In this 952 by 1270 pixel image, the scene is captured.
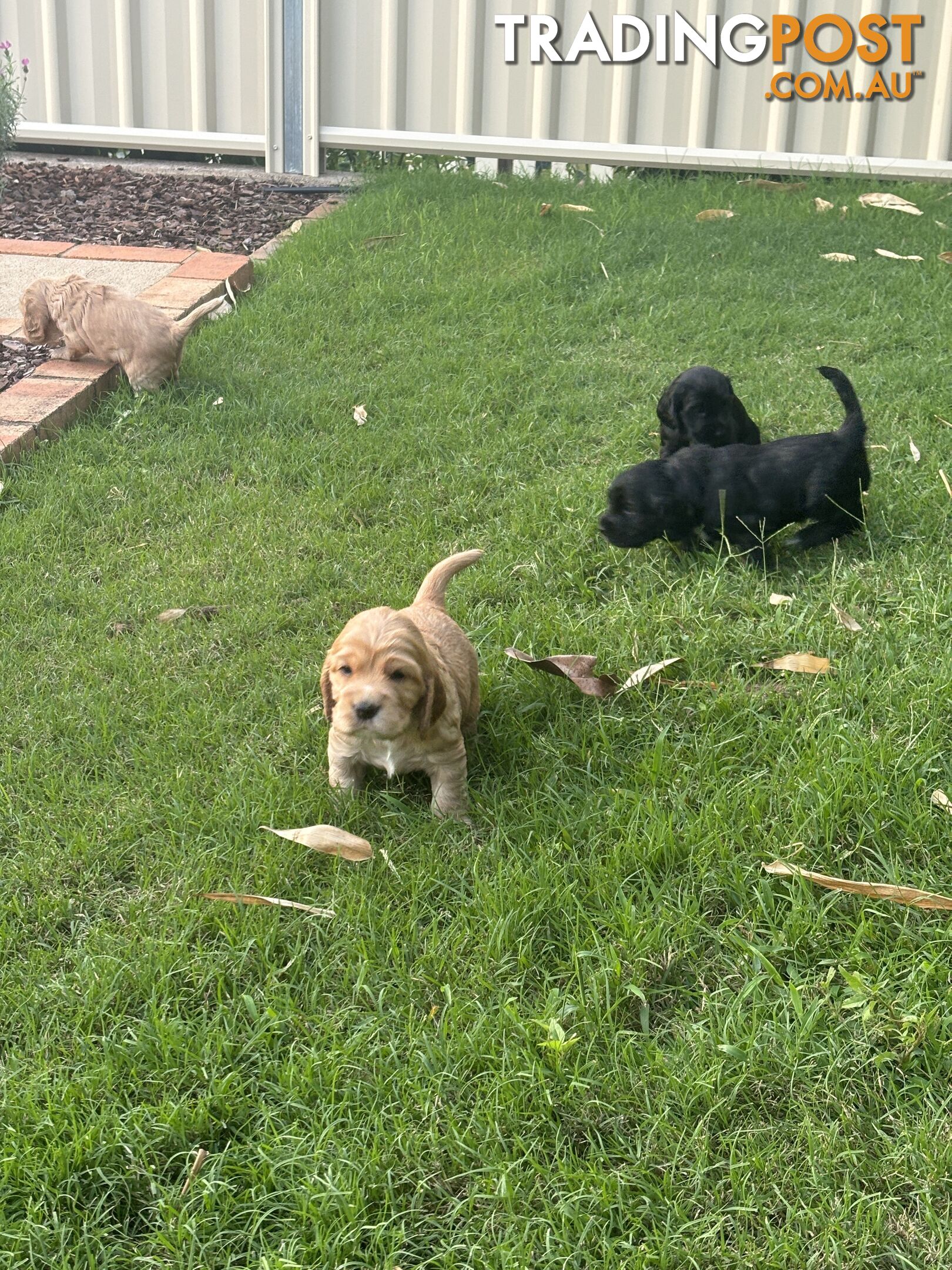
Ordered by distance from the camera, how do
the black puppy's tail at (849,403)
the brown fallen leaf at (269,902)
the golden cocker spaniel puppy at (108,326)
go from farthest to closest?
the golden cocker spaniel puppy at (108,326) < the black puppy's tail at (849,403) < the brown fallen leaf at (269,902)

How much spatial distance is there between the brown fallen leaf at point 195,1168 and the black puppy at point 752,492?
7.69 feet

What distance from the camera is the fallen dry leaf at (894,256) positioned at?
6.86m

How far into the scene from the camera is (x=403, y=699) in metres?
2.76

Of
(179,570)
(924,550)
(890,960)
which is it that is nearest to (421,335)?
(179,570)

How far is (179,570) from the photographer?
4.19 m

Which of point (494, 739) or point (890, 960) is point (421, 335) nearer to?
point (494, 739)

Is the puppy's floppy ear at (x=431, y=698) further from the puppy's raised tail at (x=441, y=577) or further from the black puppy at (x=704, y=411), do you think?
the black puppy at (x=704, y=411)

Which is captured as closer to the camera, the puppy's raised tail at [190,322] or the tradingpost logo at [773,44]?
the puppy's raised tail at [190,322]

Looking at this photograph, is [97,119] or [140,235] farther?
[97,119]

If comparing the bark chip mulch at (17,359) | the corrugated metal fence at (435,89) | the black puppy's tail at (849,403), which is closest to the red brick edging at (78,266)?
the bark chip mulch at (17,359)

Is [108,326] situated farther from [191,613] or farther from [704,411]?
[704,411]

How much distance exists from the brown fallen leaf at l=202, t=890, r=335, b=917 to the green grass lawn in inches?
1.1

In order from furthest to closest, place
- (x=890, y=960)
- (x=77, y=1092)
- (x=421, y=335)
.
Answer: (x=421, y=335)
(x=890, y=960)
(x=77, y=1092)

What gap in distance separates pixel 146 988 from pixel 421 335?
4221 mm
